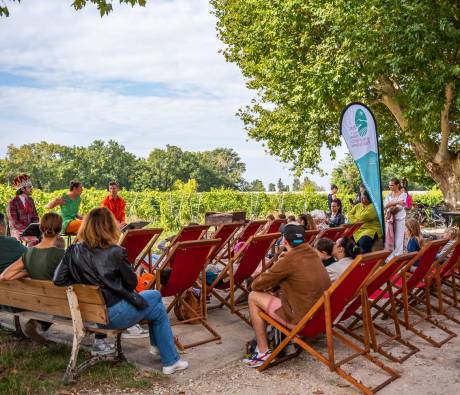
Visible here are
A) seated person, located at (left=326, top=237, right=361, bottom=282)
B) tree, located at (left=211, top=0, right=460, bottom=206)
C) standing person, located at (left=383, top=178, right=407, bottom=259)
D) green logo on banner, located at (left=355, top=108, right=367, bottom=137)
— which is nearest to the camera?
seated person, located at (left=326, top=237, right=361, bottom=282)

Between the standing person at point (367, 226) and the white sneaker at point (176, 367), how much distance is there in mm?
4939

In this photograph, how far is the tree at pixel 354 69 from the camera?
46.6 feet

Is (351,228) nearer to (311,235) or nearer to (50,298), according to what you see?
(311,235)

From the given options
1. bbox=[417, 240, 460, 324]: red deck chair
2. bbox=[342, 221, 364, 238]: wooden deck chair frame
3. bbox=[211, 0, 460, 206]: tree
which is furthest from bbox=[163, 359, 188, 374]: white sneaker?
bbox=[211, 0, 460, 206]: tree

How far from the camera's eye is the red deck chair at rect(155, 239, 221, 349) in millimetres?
5139

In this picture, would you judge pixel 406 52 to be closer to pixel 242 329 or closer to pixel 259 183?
pixel 242 329

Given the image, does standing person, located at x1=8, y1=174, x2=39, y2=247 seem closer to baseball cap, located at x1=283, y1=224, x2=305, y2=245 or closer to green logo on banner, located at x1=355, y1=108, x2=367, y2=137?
green logo on banner, located at x1=355, y1=108, x2=367, y2=137

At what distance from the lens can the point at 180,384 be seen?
13.9 ft

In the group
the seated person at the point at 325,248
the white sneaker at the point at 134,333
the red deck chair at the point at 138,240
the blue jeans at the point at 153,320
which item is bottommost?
the white sneaker at the point at 134,333

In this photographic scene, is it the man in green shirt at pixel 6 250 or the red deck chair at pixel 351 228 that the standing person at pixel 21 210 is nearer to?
the man in green shirt at pixel 6 250

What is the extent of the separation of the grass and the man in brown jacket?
38.0 inches

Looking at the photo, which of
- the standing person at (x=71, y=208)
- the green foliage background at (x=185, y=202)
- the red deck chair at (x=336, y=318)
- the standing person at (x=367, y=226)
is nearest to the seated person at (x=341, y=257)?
the standing person at (x=367, y=226)

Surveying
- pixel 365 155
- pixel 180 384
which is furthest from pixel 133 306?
pixel 365 155

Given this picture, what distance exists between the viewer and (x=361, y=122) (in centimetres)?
871
